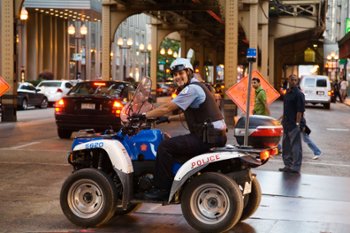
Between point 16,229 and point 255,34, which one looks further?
point 255,34

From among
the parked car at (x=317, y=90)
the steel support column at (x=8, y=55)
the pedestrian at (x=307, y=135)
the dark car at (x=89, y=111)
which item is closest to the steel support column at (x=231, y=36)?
the dark car at (x=89, y=111)

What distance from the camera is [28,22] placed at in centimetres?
5231

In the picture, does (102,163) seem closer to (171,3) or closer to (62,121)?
(62,121)

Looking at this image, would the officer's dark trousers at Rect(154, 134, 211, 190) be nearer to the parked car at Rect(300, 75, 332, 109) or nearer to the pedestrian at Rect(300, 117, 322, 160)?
the pedestrian at Rect(300, 117, 322, 160)

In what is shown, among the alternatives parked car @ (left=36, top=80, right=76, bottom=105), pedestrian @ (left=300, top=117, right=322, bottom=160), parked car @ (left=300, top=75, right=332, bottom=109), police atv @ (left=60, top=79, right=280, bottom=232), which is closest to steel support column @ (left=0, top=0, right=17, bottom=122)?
pedestrian @ (left=300, top=117, right=322, bottom=160)

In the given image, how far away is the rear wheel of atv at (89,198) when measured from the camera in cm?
714

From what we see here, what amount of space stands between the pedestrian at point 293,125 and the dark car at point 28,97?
2428 cm

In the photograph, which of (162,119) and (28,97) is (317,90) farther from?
(162,119)

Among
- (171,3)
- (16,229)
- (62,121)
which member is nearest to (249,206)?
(16,229)

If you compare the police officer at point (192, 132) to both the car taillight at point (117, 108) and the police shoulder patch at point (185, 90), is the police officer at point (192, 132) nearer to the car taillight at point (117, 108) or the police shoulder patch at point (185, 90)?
the police shoulder patch at point (185, 90)

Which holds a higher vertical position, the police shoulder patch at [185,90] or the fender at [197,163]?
the police shoulder patch at [185,90]

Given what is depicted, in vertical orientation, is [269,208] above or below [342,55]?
below

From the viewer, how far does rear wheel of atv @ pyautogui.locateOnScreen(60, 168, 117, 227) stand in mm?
7145

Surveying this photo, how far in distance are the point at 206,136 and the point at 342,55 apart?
46.4m
